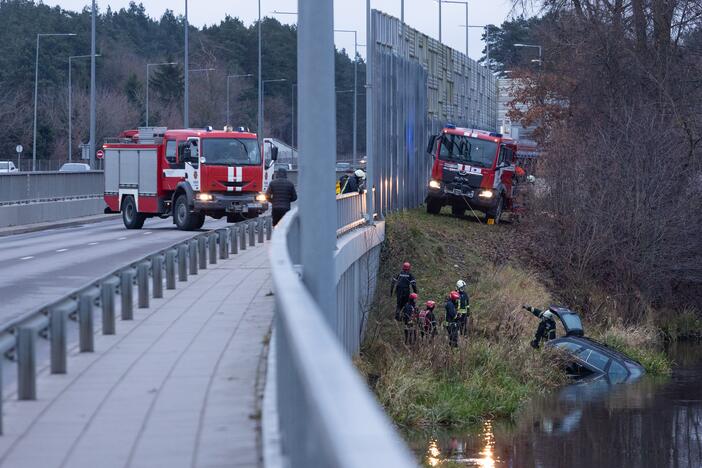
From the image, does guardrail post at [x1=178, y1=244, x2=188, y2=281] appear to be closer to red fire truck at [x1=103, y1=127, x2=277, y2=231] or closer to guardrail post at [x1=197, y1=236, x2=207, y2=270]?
guardrail post at [x1=197, y1=236, x2=207, y2=270]

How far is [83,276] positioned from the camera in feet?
72.1

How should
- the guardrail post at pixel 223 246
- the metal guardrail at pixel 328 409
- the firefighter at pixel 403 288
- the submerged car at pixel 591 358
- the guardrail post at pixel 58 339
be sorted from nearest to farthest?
the metal guardrail at pixel 328 409
the guardrail post at pixel 58 339
the guardrail post at pixel 223 246
the firefighter at pixel 403 288
the submerged car at pixel 591 358

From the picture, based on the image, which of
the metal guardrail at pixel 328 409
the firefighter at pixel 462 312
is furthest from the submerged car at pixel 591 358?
the metal guardrail at pixel 328 409

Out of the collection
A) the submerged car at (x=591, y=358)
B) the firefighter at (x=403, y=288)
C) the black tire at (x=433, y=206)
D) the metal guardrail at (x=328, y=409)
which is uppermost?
the metal guardrail at (x=328, y=409)

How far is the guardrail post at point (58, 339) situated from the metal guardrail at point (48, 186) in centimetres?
2990

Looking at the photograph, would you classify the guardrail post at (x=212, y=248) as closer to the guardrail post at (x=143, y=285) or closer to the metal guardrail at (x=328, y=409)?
the guardrail post at (x=143, y=285)

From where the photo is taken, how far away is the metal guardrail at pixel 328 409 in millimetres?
2580

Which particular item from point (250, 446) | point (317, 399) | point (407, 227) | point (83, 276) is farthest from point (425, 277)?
point (317, 399)

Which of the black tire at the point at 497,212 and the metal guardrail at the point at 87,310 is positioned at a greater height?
the metal guardrail at the point at 87,310

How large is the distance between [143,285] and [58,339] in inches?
208

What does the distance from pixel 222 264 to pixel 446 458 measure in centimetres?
544

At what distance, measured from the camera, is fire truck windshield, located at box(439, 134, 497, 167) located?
41.0 metres

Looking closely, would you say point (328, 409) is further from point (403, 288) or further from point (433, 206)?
point (433, 206)

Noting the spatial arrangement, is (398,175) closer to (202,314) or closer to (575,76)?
(575,76)
